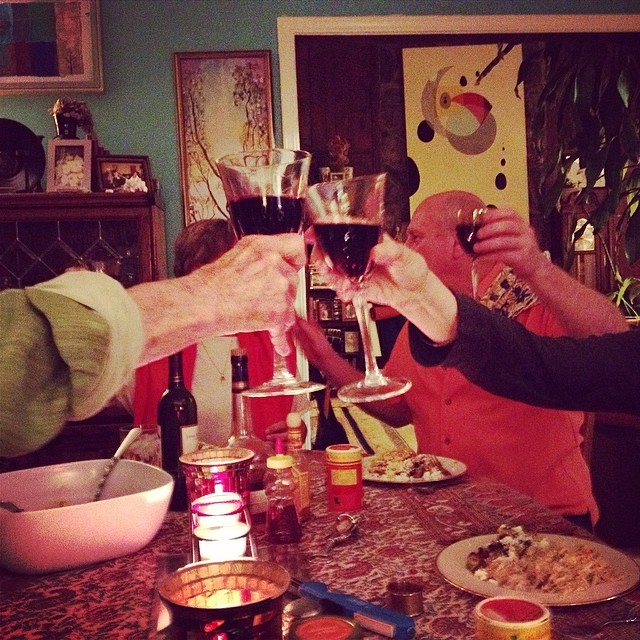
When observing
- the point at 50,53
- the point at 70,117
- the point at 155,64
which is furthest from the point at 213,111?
the point at 50,53

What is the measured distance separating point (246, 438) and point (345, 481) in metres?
0.25

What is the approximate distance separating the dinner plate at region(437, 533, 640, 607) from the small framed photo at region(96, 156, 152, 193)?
88.4 inches

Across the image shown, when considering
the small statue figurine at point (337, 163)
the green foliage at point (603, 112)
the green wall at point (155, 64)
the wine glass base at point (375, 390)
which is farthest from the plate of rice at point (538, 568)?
the small statue figurine at point (337, 163)

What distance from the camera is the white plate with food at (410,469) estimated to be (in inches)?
58.3

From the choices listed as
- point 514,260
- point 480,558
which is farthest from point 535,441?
point 480,558

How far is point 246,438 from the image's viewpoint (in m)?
1.46

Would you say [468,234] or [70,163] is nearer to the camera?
[468,234]

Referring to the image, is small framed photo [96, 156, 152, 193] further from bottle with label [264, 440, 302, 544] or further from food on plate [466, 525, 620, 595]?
food on plate [466, 525, 620, 595]

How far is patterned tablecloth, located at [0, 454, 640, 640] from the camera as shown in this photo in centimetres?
88

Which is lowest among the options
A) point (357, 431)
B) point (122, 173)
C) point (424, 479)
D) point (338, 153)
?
point (357, 431)

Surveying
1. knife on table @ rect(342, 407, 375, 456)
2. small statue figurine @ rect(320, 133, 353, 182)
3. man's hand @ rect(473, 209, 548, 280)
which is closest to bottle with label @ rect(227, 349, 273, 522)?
man's hand @ rect(473, 209, 548, 280)

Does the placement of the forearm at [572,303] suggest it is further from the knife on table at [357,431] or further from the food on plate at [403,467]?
the knife on table at [357,431]

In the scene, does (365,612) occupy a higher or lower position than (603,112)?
lower

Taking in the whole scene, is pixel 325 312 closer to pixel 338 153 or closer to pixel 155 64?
pixel 338 153
